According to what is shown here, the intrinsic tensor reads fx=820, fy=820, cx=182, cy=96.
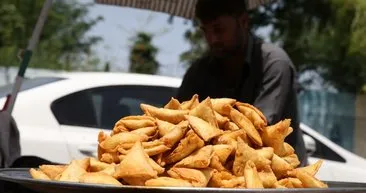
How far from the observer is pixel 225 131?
6.58 ft

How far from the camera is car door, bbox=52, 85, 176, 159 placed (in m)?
5.55

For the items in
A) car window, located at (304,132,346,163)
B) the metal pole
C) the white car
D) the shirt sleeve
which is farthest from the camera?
car window, located at (304,132,346,163)

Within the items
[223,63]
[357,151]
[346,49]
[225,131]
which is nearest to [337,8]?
[346,49]

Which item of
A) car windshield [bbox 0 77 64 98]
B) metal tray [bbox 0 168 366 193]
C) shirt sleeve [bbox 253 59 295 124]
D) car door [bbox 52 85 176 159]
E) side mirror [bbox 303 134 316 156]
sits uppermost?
metal tray [bbox 0 168 366 193]

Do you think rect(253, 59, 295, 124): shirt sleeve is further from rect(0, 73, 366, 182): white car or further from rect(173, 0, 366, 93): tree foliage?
rect(173, 0, 366, 93): tree foliage

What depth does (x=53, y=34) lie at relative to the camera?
67.4 ft

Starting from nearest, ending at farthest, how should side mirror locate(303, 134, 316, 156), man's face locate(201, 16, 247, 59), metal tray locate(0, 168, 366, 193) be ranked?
metal tray locate(0, 168, 366, 193) < man's face locate(201, 16, 247, 59) < side mirror locate(303, 134, 316, 156)

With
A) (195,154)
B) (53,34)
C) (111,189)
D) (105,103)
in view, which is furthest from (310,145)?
(53,34)

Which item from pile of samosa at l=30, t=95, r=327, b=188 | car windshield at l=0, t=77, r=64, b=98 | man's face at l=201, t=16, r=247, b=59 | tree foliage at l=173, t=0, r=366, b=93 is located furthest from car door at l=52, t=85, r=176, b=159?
tree foliage at l=173, t=0, r=366, b=93

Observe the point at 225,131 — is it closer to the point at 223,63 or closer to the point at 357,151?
the point at 223,63

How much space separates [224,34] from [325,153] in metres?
3.21

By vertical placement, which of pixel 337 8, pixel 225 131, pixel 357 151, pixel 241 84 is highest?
pixel 225 131

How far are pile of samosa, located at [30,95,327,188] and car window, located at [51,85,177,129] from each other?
12.0 feet

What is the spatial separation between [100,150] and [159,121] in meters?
0.16
